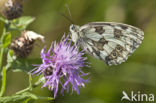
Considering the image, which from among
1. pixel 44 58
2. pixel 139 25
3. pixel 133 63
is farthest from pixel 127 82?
pixel 44 58

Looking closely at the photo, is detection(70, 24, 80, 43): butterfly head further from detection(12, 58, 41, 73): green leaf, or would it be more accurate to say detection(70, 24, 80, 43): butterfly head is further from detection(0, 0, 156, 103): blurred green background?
detection(0, 0, 156, 103): blurred green background

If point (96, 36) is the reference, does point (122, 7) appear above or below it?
above

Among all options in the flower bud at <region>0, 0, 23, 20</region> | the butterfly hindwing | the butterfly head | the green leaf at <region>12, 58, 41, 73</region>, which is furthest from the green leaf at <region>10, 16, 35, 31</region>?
the butterfly hindwing

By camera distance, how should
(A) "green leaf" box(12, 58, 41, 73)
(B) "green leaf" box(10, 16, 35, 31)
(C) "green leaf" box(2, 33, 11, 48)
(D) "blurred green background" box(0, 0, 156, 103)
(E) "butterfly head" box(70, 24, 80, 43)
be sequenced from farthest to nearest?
(D) "blurred green background" box(0, 0, 156, 103) < (E) "butterfly head" box(70, 24, 80, 43) < (B) "green leaf" box(10, 16, 35, 31) < (A) "green leaf" box(12, 58, 41, 73) < (C) "green leaf" box(2, 33, 11, 48)

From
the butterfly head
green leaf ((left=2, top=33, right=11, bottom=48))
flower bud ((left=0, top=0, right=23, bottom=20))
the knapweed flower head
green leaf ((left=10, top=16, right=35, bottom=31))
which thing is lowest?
the knapweed flower head

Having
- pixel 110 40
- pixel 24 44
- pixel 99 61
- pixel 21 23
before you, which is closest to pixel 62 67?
pixel 24 44

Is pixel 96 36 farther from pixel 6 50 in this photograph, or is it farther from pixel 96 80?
pixel 96 80

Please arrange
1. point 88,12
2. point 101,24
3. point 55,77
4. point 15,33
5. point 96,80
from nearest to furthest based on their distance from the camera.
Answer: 1. point 55,77
2. point 101,24
3. point 15,33
4. point 96,80
5. point 88,12
